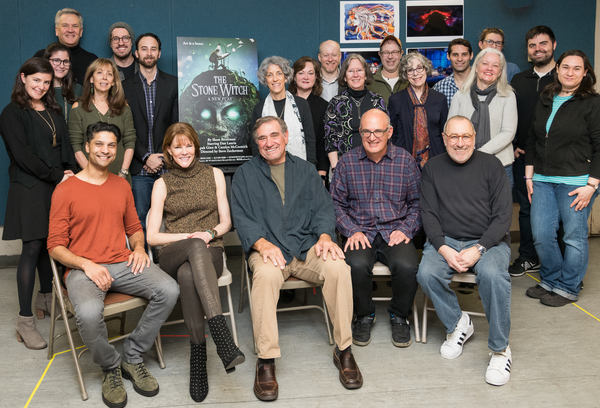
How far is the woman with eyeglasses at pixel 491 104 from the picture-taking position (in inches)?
149

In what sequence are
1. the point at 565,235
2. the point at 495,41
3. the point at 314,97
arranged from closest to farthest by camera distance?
1. the point at 565,235
2. the point at 314,97
3. the point at 495,41

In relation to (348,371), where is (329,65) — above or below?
above

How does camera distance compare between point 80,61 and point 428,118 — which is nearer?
point 428,118

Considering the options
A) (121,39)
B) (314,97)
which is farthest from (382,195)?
(121,39)

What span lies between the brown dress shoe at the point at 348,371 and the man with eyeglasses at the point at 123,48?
2991 mm

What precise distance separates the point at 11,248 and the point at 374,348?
3.86 meters

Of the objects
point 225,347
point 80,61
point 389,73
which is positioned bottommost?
point 225,347

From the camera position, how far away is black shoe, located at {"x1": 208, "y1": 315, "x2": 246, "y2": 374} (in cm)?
241

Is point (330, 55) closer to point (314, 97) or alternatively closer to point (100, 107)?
point (314, 97)

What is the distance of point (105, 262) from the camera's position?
2.75 metres

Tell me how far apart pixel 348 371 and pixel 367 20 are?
12.3 ft

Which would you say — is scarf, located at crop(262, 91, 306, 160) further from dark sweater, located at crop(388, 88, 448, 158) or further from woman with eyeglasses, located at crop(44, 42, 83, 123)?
woman with eyeglasses, located at crop(44, 42, 83, 123)

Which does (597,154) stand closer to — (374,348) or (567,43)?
(374,348)

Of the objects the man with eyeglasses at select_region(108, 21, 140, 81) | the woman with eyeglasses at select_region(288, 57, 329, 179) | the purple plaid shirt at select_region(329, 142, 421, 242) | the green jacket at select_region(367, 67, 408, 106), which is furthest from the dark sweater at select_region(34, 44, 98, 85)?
the purple plaid shirt at select_region(329, 142, 421, 242)
